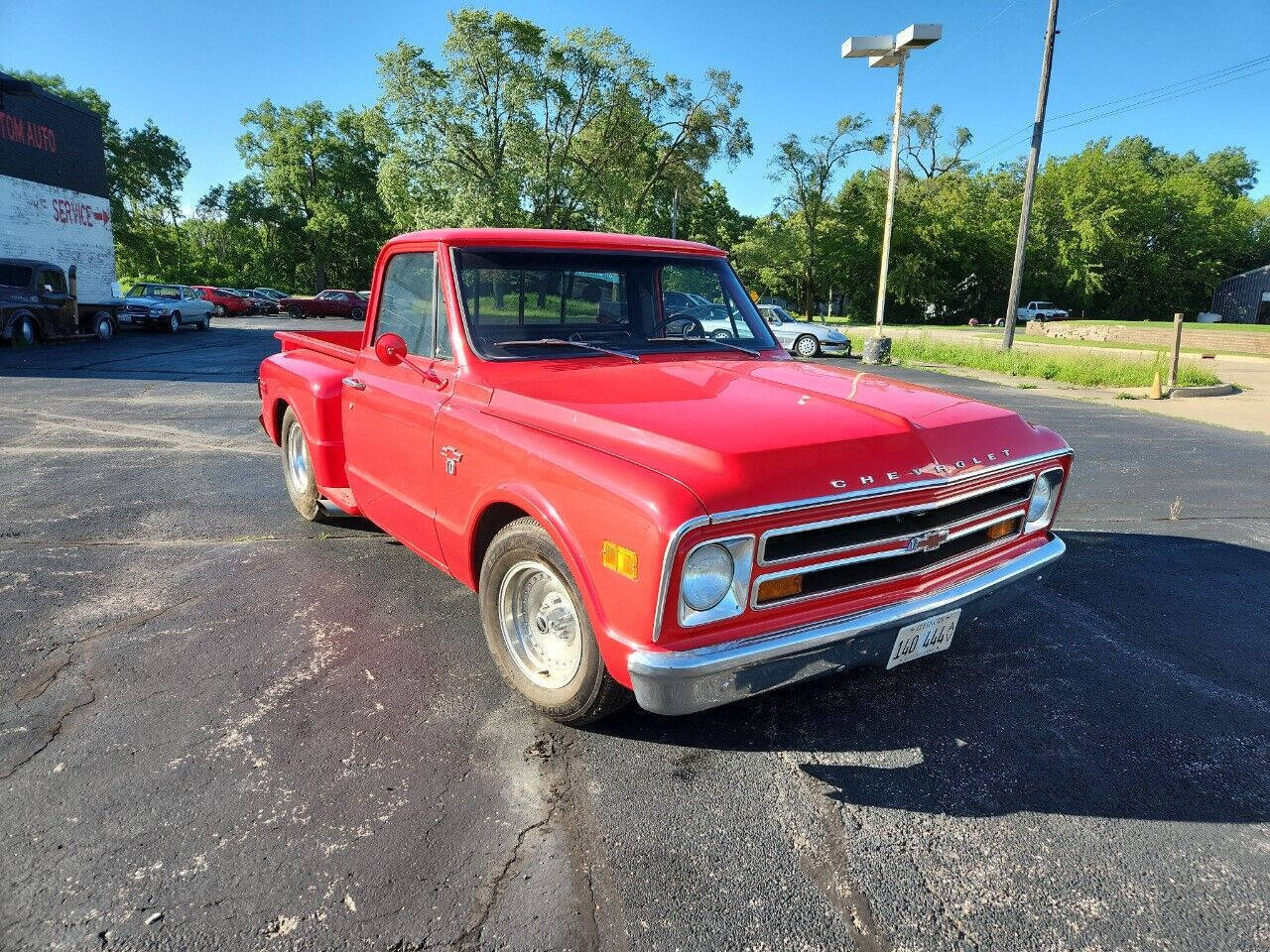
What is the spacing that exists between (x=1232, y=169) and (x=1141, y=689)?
10645 centimetres

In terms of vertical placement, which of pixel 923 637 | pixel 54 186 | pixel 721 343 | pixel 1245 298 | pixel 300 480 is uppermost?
pixel 54 186

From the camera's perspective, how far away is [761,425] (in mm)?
2611

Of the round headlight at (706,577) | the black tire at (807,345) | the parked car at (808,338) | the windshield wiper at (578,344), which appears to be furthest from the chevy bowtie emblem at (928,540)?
the black tire at (807,345)

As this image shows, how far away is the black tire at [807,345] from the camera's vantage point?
21.9 m

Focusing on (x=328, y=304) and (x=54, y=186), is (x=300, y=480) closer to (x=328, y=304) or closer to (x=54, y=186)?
(x=54, y=186)

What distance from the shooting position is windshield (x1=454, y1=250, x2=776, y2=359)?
346 centimetres

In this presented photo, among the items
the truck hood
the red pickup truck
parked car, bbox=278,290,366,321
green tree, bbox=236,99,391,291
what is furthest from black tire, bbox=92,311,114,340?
green tree, bbox=236,99,391,291

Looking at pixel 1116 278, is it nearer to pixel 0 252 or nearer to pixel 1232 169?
pixel 1232 169

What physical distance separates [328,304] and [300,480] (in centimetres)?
3810

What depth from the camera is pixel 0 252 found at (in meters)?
22.0

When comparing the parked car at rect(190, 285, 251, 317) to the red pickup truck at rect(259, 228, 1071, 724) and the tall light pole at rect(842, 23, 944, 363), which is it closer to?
the tall light pole at rect(842, 23, 944, 363)

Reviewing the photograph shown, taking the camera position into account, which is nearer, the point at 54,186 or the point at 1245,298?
the point at 54,186

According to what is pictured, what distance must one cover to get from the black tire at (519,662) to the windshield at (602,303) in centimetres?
96

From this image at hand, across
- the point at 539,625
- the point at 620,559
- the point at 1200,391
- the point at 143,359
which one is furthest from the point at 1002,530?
the point at 143,359
